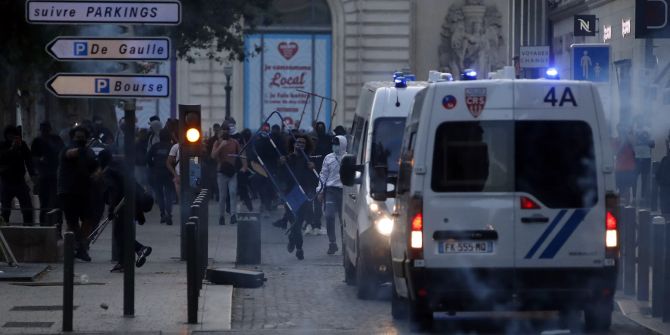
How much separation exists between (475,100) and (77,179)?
29.6ft

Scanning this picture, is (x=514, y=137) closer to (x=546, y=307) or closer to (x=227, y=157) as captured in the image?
(x=546, y=307)

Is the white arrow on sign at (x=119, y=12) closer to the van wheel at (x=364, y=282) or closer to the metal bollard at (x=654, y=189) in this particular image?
the van wheel at (x=364, y=282)

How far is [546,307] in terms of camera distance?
463 inches

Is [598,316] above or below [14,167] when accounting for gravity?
below

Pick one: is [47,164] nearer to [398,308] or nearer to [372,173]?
[372,173]

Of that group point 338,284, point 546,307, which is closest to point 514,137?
point 546,307

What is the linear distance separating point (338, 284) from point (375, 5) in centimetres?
4094

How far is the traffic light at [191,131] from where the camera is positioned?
19094mm

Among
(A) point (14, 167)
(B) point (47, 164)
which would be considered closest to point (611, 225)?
(A) point (14, 167)

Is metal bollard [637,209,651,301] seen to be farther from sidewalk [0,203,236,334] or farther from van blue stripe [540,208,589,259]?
sidewalk [0,203,236,334]

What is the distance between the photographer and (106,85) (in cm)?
1370

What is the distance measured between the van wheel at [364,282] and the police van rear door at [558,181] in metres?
3.92

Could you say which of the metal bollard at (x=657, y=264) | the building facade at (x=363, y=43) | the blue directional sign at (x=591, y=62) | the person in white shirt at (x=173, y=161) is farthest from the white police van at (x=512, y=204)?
the building facade at (x=363, y=43)

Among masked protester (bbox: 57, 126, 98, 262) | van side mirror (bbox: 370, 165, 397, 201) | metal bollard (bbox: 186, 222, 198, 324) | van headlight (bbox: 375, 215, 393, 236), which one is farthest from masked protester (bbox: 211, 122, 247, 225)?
van side mirror (bbox: 370, 165, 397, 201)
